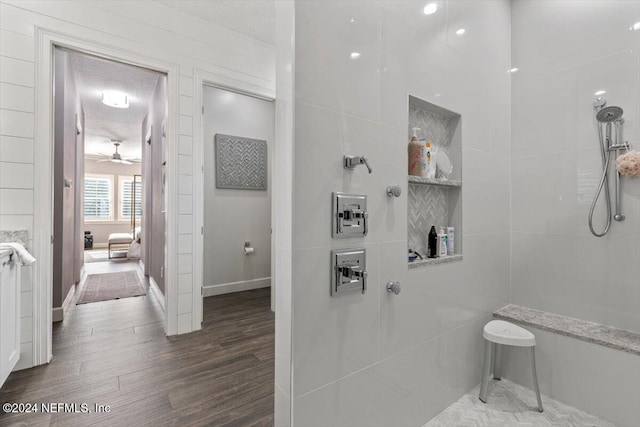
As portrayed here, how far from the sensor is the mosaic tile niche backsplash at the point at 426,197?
5.46 feet

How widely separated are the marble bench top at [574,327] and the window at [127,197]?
32.5 feet

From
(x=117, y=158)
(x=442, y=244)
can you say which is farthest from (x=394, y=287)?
(x=117, y=158)

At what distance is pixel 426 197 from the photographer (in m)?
1.73

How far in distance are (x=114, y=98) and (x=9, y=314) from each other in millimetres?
3457

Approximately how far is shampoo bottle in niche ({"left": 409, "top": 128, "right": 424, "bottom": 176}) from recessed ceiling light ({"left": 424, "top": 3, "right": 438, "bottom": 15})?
2.03ft

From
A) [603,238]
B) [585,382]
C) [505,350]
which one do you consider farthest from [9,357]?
[603,238]

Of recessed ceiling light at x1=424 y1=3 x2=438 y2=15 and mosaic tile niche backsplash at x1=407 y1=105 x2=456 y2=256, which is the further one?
mosaic tile niche backsplash at x1=407 y1=105 x2=456 y2=256

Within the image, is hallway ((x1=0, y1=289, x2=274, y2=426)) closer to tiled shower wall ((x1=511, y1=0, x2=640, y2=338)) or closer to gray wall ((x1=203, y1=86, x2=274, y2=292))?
gray wall ((x1=203, y1=86, x2=274, y2=292))

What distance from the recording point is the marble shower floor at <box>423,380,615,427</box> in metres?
1.60

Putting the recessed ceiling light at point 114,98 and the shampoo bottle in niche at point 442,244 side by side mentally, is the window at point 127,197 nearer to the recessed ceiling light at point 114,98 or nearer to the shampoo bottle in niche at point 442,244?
the recessed ceiling light at point 114,98

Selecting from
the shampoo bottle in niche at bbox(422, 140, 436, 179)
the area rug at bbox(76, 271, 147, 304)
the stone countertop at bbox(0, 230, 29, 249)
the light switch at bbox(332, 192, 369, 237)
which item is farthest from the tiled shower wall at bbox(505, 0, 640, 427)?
the area rug at bbox(76, 271, 147, 304)

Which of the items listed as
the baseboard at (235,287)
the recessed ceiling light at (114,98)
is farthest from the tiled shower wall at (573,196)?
the recessed ceiling light at (114,98)

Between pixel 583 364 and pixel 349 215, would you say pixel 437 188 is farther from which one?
pixel 583 364

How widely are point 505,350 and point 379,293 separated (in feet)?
4.44
